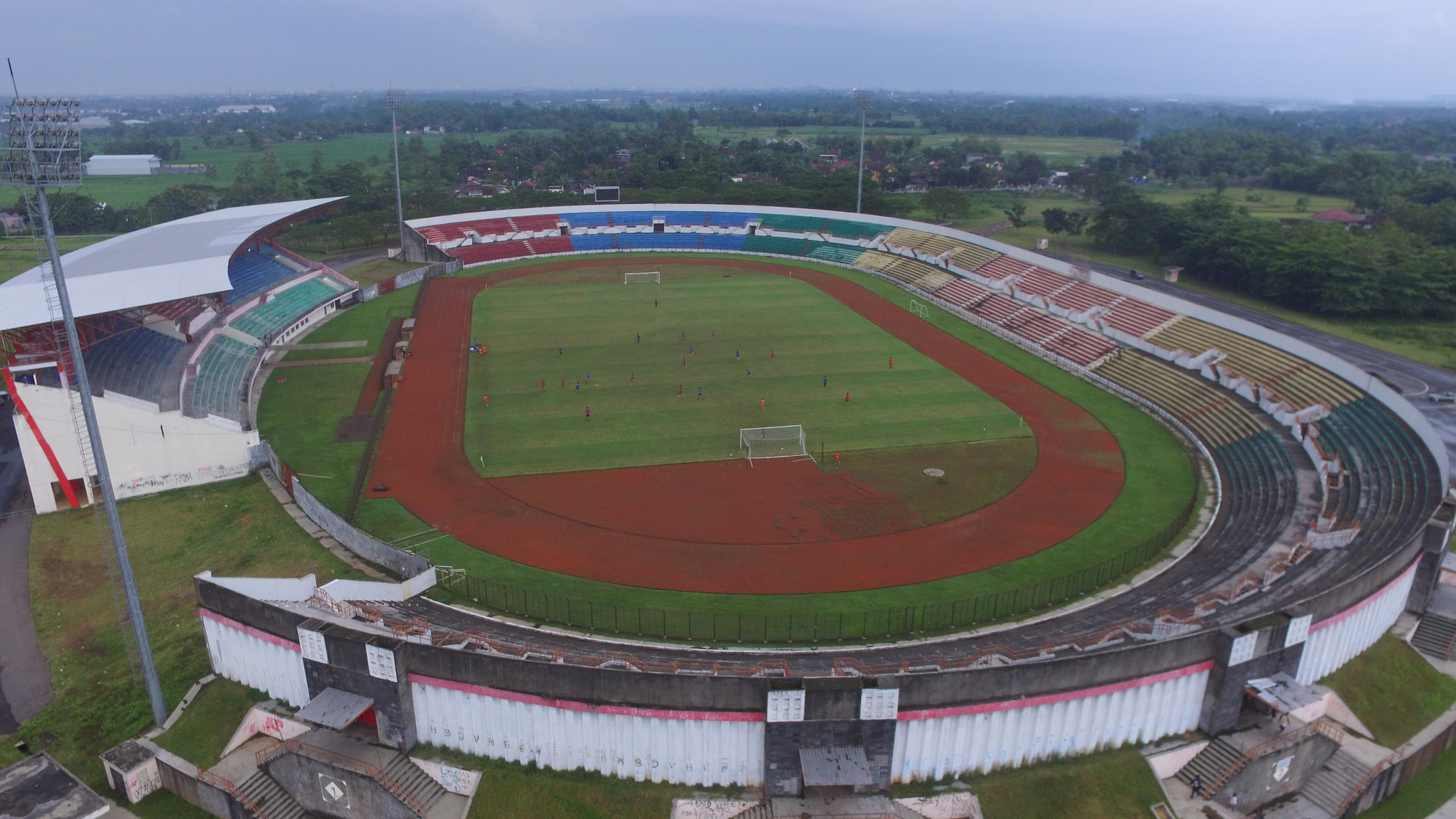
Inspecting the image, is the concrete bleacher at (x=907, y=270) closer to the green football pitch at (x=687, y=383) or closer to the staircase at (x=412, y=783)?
the green football pitch at (x=687, y=383)

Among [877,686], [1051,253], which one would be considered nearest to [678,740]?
[877,686]

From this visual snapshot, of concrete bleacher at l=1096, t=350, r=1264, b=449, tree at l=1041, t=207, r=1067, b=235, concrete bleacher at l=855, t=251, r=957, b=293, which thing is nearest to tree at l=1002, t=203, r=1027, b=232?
tree at l=1041, t=207, r=1067, b=235

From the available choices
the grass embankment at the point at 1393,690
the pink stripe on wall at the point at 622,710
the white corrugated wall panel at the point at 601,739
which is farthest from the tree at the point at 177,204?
the grass embankment at the point at 1393,690

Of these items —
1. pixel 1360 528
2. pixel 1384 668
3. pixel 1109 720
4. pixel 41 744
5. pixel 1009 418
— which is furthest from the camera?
pixel 1009 418

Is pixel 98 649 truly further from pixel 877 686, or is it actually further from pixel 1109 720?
pixel 1109 720

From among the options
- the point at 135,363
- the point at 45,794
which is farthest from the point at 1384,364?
the point at 135,363

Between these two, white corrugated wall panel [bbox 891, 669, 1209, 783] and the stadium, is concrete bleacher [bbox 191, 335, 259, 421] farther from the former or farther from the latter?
white corrugated wall panel [bbox 891, 669, 1209, 783]

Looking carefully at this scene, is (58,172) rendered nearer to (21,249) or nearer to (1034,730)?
(1034,730)
